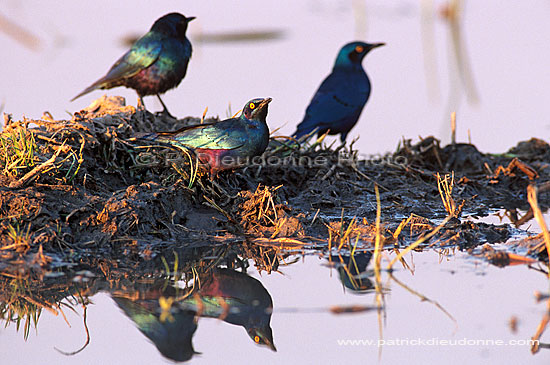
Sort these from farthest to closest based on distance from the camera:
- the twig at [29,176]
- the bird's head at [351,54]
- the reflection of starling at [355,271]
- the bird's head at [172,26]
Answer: the bird's head at [351,54] < the bird's head at [172,26] < the twig at [29,176] < the reflection of starling at [355,271]

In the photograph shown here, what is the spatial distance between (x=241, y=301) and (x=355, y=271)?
31.0 inches

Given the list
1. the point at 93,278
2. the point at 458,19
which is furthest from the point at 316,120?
the point at 458,19

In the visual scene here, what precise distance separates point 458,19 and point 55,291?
10.4 meters

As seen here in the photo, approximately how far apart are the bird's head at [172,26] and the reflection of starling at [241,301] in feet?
11.2

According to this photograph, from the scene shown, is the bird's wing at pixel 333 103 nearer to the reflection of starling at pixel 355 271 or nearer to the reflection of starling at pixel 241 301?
the reflection of starling at pixel 355 271

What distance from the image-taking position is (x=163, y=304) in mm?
3879

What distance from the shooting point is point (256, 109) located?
5715 mm

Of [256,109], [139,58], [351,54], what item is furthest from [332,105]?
[256,109]

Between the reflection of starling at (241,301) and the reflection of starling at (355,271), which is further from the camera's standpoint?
the reflection of starling at (355,271)

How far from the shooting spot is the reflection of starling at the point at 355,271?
14.4 feet

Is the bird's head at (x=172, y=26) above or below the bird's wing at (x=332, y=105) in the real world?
above

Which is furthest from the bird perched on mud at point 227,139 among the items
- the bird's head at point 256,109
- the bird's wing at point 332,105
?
the bird's wing at point 332,105

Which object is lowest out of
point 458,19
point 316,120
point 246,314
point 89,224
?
point 246,314

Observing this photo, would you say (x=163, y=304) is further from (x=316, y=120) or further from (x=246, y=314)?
(x=316, y=120)
